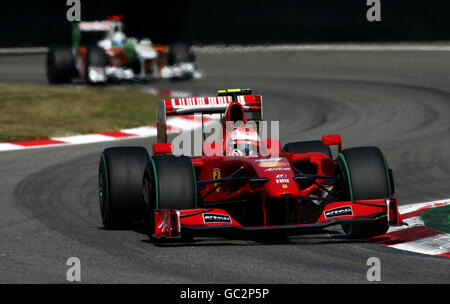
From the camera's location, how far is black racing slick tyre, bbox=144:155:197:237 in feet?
26.6

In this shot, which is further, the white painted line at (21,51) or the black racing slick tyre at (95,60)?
the white painted line at (21,51)

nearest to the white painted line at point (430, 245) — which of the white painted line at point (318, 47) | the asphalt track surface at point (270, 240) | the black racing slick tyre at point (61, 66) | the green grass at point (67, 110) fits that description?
the asphalt track surface at point (270, 240)

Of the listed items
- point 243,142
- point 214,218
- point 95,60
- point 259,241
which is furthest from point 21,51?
point 214,218

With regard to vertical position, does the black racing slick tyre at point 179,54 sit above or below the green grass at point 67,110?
above

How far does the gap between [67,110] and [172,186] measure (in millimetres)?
11423

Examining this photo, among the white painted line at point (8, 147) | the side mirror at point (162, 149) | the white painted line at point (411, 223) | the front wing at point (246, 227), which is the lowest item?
the white painted line at point (411, 223)

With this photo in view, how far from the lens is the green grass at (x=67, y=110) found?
658 inches

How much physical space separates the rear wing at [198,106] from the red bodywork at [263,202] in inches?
16.4

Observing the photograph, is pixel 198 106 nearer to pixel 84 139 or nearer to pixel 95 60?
pixel 84 139

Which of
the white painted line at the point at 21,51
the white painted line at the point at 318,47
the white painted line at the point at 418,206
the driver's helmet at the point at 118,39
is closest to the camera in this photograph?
the white painted line at the point at 418,206

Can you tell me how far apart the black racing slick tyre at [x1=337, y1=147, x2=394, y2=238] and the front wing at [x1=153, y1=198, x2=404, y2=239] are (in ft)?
0.44

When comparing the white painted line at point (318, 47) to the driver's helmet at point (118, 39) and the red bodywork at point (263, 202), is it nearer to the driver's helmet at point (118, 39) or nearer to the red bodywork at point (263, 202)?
the driver's helmet at point (118, 39)

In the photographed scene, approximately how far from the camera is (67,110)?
62.7ft

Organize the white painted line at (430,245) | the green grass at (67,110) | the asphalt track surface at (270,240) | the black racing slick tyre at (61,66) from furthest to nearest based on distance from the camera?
the black racing slick tyre at (61,66)
the green grass at (67,110)
the white painted line at (430,245)
the asphalt track surface at (270,240)
